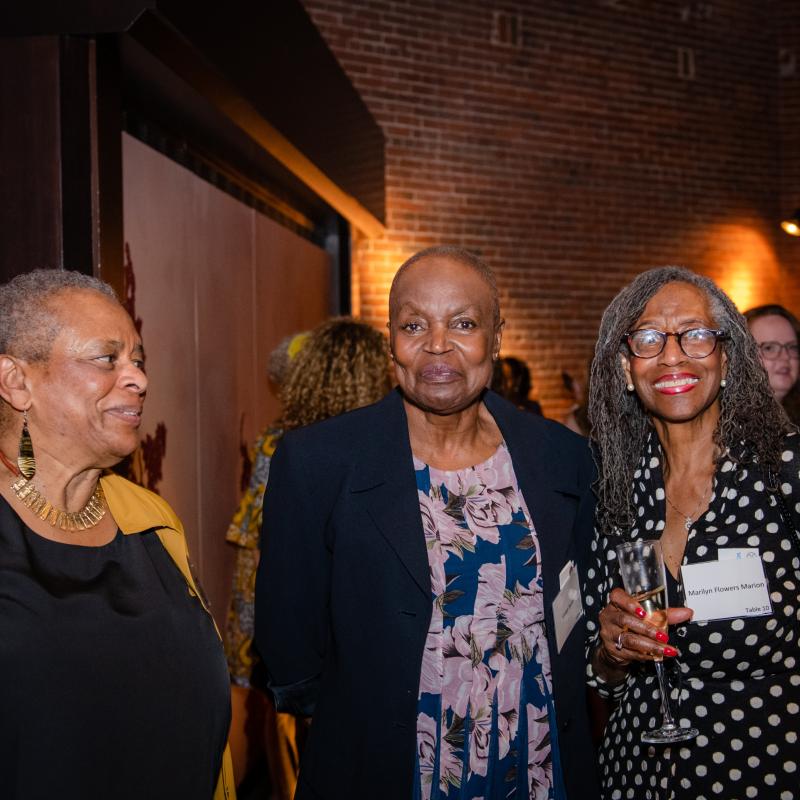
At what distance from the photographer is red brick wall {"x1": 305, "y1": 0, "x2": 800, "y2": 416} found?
7.27 metres

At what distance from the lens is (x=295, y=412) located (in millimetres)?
3277

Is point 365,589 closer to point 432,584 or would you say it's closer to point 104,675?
point 432,584

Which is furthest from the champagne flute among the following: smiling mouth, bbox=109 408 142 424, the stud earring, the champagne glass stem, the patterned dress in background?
the patterned dress in background

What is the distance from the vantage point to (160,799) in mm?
1619

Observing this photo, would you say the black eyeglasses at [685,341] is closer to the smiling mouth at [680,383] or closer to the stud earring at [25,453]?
the smiling mouth at [680,383]

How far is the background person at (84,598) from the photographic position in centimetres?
145


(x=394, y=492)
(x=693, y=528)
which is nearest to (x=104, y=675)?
(x=394, y=492)

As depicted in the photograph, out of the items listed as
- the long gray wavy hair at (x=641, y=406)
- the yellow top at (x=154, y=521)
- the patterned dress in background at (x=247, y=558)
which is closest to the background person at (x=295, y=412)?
the patterned dress in background at (x=247, y=558)

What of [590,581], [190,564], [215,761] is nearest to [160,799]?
[215,761]

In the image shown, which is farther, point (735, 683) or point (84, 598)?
point (735, 683)

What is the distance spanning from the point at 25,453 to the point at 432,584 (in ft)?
2.81

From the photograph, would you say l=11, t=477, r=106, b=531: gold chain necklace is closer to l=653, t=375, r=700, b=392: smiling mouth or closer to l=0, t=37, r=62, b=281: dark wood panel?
l=0, t=37, r=62, b=281: dark wood panel

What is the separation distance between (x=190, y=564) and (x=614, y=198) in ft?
23.7

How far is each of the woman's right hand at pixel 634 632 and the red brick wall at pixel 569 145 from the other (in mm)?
5331
